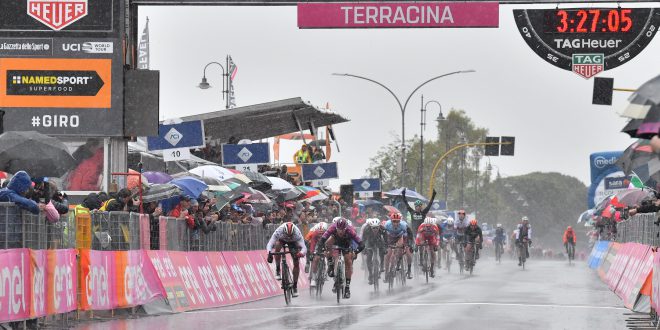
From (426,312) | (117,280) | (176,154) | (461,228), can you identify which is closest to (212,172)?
(176,154)

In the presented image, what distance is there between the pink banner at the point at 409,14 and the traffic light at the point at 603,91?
5.42 meters

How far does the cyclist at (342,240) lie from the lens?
2447 centimetres

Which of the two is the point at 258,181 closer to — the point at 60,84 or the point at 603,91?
the point at 603,91

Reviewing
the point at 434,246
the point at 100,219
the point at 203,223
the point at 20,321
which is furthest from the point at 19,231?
the point at 434,246

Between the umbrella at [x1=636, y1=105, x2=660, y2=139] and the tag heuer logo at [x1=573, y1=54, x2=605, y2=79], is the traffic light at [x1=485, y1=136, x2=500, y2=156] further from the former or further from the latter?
the umbrella at [x1=636, y1=105, x2=660, y2=139]

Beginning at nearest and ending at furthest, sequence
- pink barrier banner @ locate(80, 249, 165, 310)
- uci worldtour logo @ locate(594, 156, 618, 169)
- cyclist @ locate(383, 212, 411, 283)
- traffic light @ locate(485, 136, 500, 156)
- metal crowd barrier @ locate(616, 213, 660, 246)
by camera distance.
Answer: pink barrier banner @ locate(80, 249, 165, 310)
metal crowd barrier @ locate(616, 213, 660, 246)
cyclist @ locate(383, 212, 411, 283)
uci worldtour logo @ locate(594, 156, 618, 169)
traffic light @ locate(485, 136, 500, 156)

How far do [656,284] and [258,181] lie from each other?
1780 cm

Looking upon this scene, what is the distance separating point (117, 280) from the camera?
18.4 metres

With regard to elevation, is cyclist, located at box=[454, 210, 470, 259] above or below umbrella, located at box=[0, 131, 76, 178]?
below

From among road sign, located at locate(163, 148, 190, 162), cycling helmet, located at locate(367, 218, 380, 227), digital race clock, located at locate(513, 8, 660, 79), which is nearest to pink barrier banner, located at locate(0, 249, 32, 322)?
digital race clock, located at locate(513, 8, 660, 79)

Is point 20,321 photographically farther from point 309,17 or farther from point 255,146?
point 255,146

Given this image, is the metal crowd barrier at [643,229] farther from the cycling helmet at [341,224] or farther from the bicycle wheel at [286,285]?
the bicycle wheel at [286,285]

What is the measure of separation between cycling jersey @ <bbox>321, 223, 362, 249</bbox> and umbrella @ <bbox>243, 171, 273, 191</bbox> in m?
8.45

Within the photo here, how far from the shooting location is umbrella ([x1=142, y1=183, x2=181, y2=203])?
21.3m
